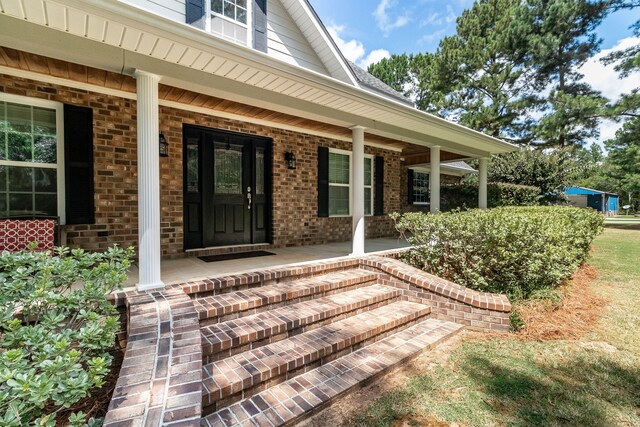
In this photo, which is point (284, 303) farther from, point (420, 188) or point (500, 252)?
point (420, 188)

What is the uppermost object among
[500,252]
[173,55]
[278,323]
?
[173,55]

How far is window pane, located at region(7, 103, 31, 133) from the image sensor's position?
3.81m

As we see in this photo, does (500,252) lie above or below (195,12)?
below

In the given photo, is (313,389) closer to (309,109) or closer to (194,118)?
(309,109)

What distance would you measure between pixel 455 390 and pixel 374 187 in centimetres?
618

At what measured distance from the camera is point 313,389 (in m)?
2.42

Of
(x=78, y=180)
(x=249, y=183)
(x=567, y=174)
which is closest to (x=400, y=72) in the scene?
(x=567, y=174)

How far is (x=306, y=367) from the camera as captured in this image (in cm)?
266

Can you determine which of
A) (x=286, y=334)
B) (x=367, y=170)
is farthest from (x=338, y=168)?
(x=286, y=334)

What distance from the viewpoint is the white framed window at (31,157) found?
379 centimetres

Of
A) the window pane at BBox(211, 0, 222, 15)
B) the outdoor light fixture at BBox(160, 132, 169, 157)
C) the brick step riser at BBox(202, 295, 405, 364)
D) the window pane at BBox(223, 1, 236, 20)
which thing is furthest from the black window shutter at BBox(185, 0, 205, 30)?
the brick step riser at BBox(202, 295, 405, 364)

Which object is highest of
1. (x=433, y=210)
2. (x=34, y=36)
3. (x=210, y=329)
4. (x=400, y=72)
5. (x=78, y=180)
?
(x=400, y=72)

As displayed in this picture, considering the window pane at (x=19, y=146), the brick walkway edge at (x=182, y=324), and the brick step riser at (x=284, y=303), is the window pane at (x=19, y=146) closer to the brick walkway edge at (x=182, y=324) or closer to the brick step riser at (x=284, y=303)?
the brick walkway edge at (x=182, y=324)

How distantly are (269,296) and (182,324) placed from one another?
1.01 meters
